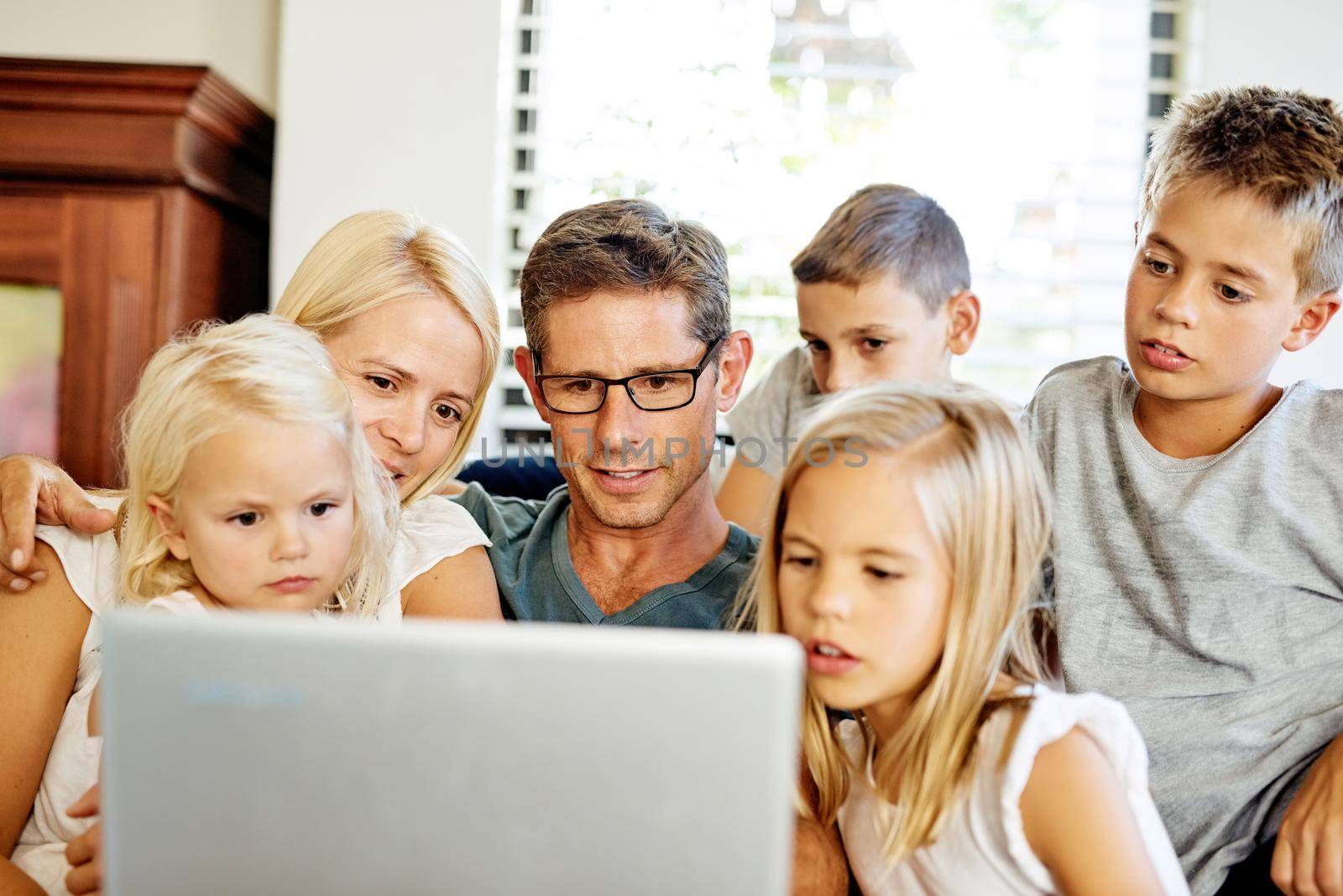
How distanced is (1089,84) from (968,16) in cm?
34

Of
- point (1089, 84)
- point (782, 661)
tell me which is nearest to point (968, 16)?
point (1089, 84)

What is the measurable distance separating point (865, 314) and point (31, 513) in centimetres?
143

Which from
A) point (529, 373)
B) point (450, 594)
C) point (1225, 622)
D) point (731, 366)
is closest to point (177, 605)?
point (450, 594)

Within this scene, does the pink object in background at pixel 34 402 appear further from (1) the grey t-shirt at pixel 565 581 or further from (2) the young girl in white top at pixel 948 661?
(2) the young girl in white top at pixel 948 661

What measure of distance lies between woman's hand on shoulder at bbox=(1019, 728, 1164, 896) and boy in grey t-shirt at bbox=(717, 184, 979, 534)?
1.14m

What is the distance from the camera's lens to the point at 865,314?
226 cm

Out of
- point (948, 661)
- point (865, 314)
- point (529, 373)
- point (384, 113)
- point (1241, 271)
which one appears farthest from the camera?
point (384, 113)

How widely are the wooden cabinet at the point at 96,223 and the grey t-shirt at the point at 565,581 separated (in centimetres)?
106

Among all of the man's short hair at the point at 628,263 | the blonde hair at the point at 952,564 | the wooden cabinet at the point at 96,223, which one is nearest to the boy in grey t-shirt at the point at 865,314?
the man's short hair at the point at 628,263

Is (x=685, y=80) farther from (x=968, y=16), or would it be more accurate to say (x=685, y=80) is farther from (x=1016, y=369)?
(x=1016, y=369)

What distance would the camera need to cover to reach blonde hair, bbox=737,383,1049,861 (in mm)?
1186

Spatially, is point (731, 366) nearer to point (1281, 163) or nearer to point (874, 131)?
point (1281, 163)

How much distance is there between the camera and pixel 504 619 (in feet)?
5.60

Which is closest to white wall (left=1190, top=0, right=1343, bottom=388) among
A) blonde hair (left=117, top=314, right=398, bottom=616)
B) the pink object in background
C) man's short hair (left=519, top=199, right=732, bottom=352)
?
man's short hair (left=519, top=199, right=732, bottom=352)
